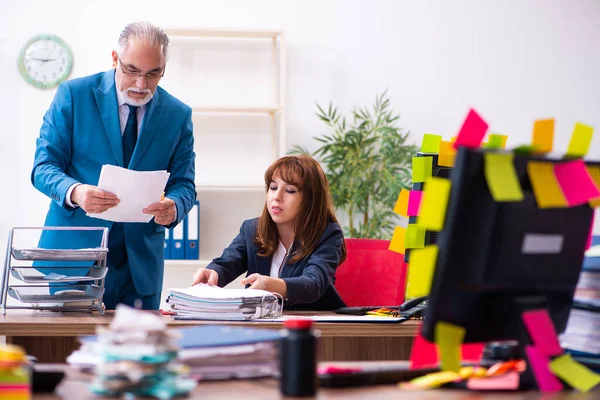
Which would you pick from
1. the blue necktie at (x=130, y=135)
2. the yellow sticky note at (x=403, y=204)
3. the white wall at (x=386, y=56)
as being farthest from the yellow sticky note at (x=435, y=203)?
the white wall at (x=386, y=56)

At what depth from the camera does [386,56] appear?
4.60 m

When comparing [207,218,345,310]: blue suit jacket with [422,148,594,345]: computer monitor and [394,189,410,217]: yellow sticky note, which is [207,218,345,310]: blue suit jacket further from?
Answer: [422,148,594,345]: computer monitor

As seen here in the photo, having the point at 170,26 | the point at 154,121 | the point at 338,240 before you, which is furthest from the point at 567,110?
the point at 154,121

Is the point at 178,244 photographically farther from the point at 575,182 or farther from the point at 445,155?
the point at 575,182

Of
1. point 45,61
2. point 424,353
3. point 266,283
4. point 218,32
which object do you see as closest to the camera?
point 424,353

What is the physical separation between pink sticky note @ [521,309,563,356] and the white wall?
3377 mm

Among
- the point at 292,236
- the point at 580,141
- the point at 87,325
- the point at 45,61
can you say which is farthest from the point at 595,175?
the point at 45,61

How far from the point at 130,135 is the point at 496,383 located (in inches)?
66.8

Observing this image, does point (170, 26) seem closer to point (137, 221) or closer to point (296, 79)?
point (296, 79)

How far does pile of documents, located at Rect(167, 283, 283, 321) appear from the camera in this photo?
194 centimetres

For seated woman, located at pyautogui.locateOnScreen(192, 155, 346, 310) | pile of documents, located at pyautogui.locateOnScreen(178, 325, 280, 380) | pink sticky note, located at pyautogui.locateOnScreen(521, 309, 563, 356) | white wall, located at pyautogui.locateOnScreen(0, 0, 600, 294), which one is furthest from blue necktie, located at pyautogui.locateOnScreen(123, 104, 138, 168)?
white wall, located at pyautogui.locateOnScreen(0, 0, 600, 294)

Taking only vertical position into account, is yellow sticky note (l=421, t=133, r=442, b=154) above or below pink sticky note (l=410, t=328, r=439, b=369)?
above

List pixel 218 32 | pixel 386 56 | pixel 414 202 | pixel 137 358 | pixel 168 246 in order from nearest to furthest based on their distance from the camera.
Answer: pixel 137 358
pixel 414 202
pixel 168 246
pixel 218 32
pixel 386 56

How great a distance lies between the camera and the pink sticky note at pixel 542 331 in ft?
3.80
